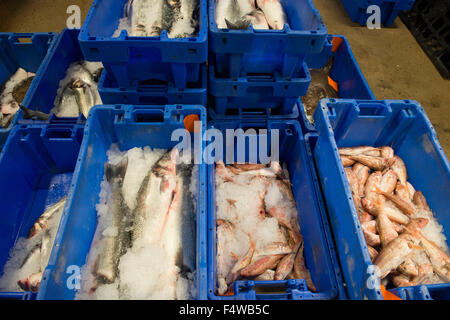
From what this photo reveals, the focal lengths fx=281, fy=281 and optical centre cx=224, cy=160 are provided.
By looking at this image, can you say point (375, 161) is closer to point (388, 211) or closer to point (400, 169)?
point (400, 169)

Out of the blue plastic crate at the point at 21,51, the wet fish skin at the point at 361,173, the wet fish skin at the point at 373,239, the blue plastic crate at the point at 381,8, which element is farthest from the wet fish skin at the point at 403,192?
the blue plastic crate at the point at 381,8

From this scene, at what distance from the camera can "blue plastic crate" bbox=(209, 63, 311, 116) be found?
2561 millimetres

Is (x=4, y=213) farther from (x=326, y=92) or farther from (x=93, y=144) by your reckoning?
(x=326, y=92)

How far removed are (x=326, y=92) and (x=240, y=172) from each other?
1820mm

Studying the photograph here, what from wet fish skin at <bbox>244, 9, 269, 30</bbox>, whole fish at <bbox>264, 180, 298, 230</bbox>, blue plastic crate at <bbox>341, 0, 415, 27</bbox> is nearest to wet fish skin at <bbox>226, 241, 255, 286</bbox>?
whole fish at <bbox>264, 180, 298, 230</bbox>

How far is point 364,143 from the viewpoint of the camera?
2936mm

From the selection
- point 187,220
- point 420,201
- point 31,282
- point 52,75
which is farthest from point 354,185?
point 52,75

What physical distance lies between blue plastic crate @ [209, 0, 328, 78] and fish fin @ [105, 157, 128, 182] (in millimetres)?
1205

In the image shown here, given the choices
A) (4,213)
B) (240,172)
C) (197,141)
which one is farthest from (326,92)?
(4,213)

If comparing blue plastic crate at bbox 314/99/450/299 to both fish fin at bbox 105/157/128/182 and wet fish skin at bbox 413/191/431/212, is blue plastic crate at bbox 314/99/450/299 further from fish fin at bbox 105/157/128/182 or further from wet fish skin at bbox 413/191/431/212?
fish fin at bbox 105/157/128/182

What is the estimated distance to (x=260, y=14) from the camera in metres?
2.81

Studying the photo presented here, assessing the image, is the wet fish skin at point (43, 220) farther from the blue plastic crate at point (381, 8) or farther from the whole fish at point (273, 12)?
the blue plastic crate at point (381, 8)

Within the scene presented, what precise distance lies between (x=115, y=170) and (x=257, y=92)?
1.51m

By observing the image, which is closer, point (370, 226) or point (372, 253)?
point (372, 253)
